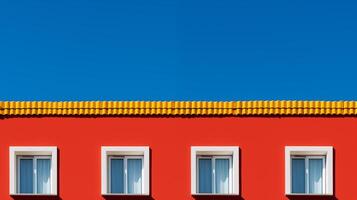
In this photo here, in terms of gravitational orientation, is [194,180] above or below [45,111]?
below

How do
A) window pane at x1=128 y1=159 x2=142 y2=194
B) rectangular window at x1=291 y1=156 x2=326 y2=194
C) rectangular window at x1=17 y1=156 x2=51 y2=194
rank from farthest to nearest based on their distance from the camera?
rectangular window at x1=17 y1=156 x2=51 y2=194 < window pane at x1=128 y1=159 x2=142 y2=194 < rectangular window at x1=291 y1=156 x2=326 y2=194

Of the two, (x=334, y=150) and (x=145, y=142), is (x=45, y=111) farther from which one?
(x=334, y=150)

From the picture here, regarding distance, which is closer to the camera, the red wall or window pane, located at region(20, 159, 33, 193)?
the red wall

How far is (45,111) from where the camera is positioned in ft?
77.8

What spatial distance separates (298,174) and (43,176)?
8.00 metres

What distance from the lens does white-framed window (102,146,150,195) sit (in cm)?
2350

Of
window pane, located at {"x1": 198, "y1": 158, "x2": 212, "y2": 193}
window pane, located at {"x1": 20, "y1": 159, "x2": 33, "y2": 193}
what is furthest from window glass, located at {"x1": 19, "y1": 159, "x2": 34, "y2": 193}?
window pane, located at {"x1": 198, "y1": 158, "x2": 212, "y2": 193}

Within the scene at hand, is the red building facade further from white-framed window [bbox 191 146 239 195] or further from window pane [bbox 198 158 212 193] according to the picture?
window pane [bbox 198 158 212 193]

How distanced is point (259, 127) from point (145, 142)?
3582mm

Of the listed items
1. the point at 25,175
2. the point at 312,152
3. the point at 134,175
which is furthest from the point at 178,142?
the point at 25,175

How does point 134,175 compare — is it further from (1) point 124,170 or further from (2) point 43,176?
(2) point 43,176

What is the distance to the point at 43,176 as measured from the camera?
23891mm

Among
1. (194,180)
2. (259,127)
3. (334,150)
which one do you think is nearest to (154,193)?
(194,180)

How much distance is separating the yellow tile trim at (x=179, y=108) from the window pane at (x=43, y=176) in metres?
1.55
